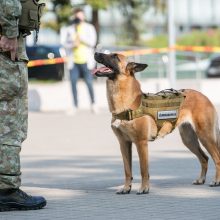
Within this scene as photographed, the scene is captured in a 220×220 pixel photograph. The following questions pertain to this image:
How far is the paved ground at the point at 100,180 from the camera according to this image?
283 inches

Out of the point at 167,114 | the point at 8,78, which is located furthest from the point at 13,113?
the point at 167,114

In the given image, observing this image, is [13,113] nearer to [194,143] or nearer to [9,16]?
[9,16]

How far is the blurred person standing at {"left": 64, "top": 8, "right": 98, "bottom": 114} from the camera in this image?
18.1 meters

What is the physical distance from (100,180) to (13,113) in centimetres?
232

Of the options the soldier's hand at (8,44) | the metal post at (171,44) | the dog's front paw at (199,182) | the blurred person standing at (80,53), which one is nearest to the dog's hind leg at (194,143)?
the dog's front paw at (199,182)

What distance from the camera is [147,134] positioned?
27.3 ft

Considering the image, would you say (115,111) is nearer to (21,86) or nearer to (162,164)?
(21,86)

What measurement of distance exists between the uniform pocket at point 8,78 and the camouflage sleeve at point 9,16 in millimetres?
246

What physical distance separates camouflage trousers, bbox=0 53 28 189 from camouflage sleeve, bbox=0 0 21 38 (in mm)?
246

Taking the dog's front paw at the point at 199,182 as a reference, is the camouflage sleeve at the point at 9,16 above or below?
above

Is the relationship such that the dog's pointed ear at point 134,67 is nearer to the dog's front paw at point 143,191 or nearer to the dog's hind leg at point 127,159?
the dog's hind leg at point 127,159

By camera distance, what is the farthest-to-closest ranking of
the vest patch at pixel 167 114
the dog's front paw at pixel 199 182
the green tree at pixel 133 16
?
the green tree at pixel 133 16
the dog's front paw at pixel 199 182
the vest patch at pixel 167 114

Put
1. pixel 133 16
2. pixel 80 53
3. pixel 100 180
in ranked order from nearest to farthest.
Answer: pixel 100 180 < pixel 80 53 < pixel 133 16

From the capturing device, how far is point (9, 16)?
6.98 m
